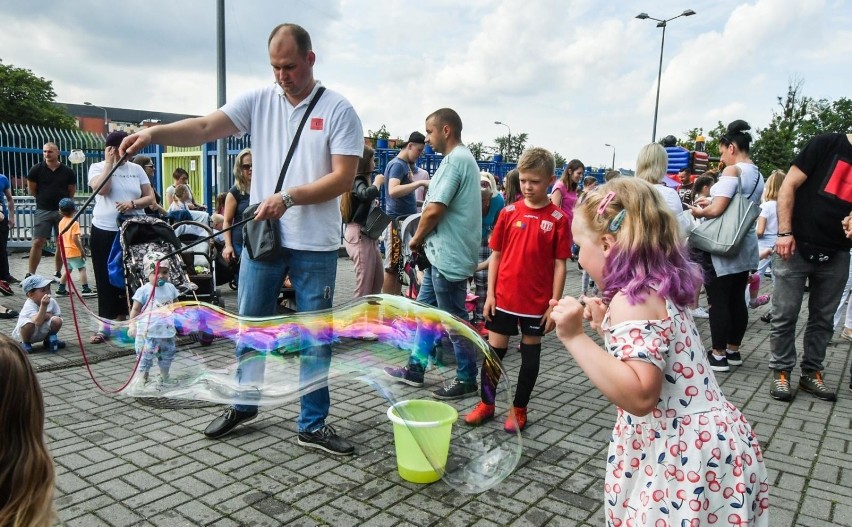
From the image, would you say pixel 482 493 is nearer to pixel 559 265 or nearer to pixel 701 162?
pixel 559 265

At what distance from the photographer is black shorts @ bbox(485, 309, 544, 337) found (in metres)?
3.93

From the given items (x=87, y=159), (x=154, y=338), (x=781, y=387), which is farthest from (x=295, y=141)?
(x=87, y=159)

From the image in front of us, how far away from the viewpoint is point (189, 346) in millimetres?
3512

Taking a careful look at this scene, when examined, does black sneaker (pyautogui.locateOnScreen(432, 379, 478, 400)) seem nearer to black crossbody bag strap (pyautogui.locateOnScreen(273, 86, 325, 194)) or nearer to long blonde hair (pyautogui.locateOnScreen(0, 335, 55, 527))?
black crossbody bag strap (pyautogui.locateOnScreen(273, 86, 325, 194))

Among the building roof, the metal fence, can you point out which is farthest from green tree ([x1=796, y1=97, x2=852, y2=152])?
the building roof

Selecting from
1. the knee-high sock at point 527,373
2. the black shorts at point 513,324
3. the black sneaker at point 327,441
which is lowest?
the black sneaker at point 327,441

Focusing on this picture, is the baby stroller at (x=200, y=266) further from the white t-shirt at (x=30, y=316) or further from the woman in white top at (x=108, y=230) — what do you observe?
the white t-shirt at (x=30, y=316)

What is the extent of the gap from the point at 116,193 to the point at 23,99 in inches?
2118

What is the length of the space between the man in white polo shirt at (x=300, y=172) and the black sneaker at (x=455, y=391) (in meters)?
0.64

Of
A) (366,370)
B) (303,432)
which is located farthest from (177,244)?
(366,370)

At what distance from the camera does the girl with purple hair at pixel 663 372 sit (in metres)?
1.72

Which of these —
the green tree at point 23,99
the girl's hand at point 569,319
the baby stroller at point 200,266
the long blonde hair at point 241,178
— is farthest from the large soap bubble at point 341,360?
the green tree at point 23,99

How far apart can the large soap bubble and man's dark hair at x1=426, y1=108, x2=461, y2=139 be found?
1776 millimetres

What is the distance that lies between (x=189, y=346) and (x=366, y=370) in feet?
3.54
